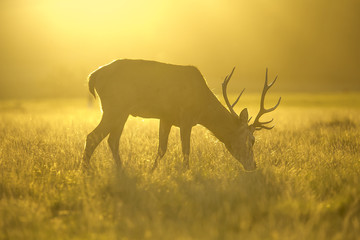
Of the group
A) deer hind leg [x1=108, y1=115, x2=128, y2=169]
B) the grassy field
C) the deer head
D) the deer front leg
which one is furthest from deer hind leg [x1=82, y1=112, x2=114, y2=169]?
the deer head

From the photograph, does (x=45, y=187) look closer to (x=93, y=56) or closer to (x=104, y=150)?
(x=104, y=150)

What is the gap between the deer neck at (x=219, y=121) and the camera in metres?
7.92

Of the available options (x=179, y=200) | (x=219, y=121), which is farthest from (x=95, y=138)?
(x=219, y=121)

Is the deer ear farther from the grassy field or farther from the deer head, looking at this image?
the grassy field

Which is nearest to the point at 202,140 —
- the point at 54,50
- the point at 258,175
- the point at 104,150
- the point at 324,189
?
the point at 104,150

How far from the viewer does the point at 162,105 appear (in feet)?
24.5

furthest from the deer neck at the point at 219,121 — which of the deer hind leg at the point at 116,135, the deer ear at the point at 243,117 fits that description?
the deer hind leg at the point at 116,135

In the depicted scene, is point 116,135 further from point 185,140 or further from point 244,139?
point 244,139

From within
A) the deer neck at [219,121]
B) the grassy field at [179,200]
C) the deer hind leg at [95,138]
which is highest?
the deer neck at [219,121]

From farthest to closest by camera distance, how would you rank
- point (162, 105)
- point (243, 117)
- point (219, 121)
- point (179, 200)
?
point (219, 121) → point (243, 117) → point (162, 105) → point (179, 200)

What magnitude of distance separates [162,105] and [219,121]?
1287mm

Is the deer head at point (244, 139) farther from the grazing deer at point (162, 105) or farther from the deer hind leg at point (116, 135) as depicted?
the deer hind leg at point (116, 135)

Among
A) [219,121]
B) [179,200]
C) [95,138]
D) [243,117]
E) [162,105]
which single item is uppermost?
[162,105]

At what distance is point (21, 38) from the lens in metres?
170
